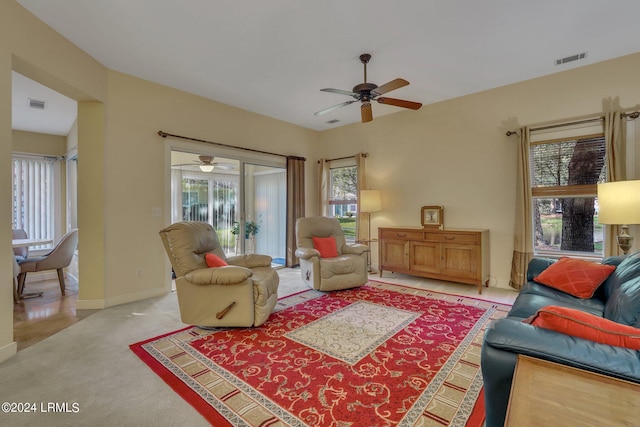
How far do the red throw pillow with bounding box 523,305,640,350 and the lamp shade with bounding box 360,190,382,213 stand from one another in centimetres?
388

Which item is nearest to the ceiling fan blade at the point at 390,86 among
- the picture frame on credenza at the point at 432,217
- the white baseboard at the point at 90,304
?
the picture frame on credenza at the point at 432,217

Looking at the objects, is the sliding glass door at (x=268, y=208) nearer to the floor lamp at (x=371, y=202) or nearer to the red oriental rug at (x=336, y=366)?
the floor lamp at (x=371, y=202)

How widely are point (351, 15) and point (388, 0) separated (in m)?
0.33

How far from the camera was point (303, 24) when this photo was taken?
2686 millimetres

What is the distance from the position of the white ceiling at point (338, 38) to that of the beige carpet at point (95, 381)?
2.84 meters

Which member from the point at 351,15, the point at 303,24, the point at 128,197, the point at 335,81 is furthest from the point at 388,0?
the point at 128,197

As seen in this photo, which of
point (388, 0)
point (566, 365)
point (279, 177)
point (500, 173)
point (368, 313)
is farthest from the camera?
point (279, 177)

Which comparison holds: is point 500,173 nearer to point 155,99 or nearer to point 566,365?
point 566,365

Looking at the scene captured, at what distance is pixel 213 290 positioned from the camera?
8.85ft

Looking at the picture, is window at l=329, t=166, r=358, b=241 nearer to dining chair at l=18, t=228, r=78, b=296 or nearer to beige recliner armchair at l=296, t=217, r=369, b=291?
beige recliner armchair at l=296, t=217, r=369, b=291

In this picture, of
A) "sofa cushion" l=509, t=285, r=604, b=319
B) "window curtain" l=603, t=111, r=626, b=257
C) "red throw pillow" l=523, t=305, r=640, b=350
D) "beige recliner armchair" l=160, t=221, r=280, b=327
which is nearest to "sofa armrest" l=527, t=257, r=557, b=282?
"sofa cushion" l=509, t=285, r=604, b=319

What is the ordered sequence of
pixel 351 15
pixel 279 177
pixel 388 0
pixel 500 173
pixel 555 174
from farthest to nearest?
pixel 279 177 → pixel 500 173 → pixel 555 174 → pixel 351 15 → pixel 388 0

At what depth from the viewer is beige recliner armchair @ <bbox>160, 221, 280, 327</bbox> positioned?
266 centimetres

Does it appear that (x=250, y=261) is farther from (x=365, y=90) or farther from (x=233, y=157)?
(x=365, y=90)
